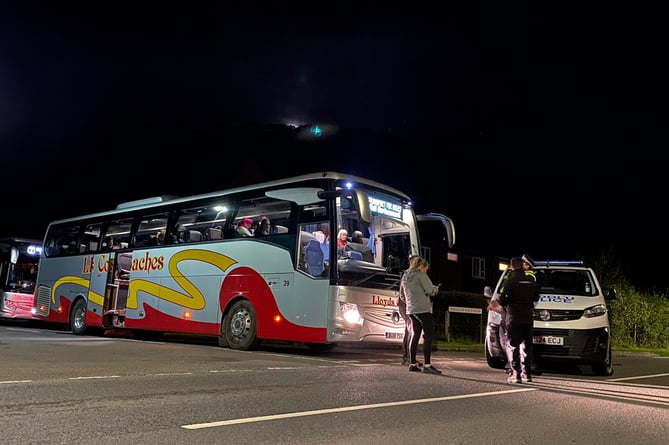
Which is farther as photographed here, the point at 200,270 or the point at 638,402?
the point at 200,270

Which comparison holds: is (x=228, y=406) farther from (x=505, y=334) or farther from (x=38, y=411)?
(x=505, y=334)

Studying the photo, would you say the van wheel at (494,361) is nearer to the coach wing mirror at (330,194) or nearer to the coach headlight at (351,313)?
the coach headlight at (351,313)

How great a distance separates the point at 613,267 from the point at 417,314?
18576 mm

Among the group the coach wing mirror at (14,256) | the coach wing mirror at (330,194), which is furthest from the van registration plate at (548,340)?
the coach wing mirror at (14,256)

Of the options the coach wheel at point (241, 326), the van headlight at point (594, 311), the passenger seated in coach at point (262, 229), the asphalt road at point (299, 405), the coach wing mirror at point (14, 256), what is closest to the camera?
the asphalt road at point (299, 405)

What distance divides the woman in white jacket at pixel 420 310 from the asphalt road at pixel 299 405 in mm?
421

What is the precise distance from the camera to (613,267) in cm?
2483

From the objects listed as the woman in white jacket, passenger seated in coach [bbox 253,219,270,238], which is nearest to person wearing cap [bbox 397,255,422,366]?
the woman in white jacket

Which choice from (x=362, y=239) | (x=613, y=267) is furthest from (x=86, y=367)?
(x=613, y=267)

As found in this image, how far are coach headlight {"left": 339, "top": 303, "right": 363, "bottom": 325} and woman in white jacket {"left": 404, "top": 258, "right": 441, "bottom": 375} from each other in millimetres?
1900

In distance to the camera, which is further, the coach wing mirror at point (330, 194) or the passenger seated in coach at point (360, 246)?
the passenger seated in coach at point (360, 246)

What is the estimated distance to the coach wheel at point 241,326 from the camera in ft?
41.3

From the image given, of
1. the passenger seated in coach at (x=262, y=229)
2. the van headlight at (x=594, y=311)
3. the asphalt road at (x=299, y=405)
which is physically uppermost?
the passenger seated in coach at (x=262, y=229)

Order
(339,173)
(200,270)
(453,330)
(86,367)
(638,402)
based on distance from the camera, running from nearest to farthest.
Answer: (638,402), (86,367), (339,173), (200,270), (453,330)
